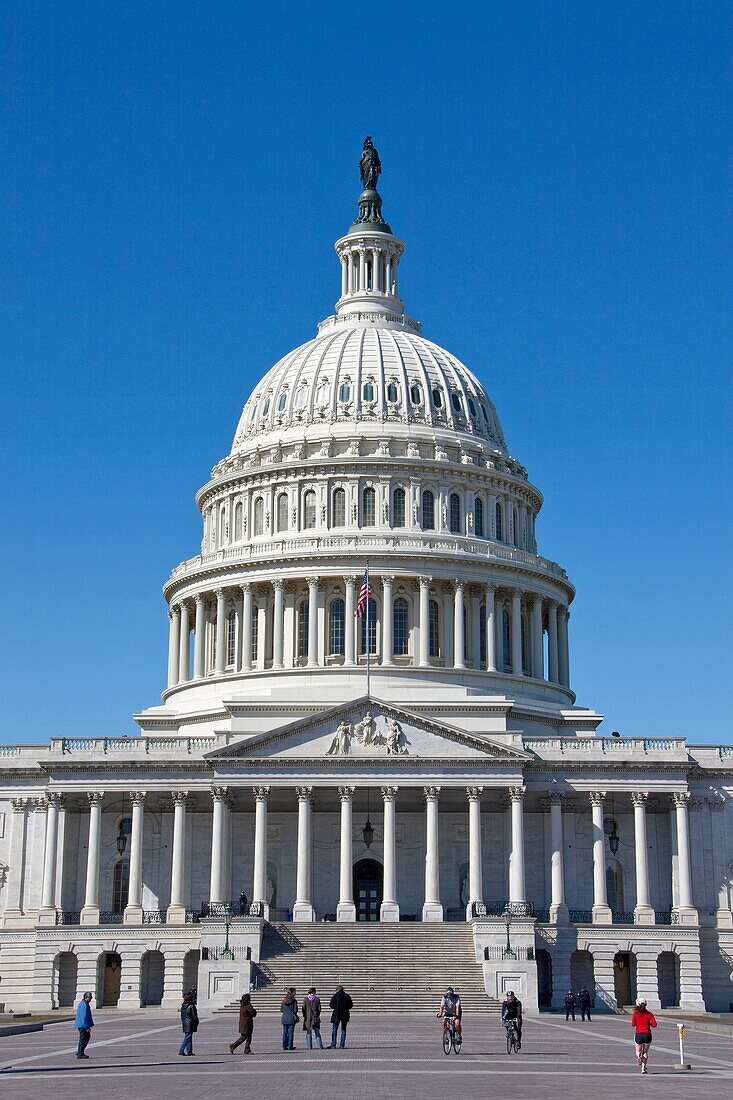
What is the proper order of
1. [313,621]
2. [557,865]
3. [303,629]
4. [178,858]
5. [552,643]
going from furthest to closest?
[552,643]
[303,629]
[313,621]
[178,858]
[557,865]

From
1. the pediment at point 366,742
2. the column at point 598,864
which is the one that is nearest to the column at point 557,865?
the column at point 598,864

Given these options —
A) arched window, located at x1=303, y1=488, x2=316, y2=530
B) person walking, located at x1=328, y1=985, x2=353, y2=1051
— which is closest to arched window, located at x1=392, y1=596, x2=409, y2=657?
arched window, located at x1=303, y1=488, x2=316, y2=530

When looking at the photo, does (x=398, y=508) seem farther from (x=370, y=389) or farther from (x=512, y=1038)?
(x=512, y=1038)

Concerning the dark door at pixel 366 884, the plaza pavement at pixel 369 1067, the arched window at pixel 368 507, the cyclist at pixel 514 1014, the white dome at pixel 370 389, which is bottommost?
the plaza pavement at pixel 369 1067

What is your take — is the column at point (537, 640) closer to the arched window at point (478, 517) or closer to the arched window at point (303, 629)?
the arched window at point (478, 517)

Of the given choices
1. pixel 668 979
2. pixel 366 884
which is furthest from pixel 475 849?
pixel 668 979

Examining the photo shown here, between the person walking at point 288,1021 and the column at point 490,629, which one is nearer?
the person walking at point 288,1021

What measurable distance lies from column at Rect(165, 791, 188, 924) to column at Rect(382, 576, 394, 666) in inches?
723

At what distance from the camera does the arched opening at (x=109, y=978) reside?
274 ft

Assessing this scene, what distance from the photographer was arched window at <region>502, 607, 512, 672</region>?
10500 centimetres

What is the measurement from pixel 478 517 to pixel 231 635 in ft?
61.0

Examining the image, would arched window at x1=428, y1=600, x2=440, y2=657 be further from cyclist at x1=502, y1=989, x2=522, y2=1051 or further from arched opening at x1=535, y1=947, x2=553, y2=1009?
cyclist at x1=502, y1=989, x2=522, y2=1051

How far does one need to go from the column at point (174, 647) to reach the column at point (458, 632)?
2020 cm

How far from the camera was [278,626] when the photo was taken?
10175cm
